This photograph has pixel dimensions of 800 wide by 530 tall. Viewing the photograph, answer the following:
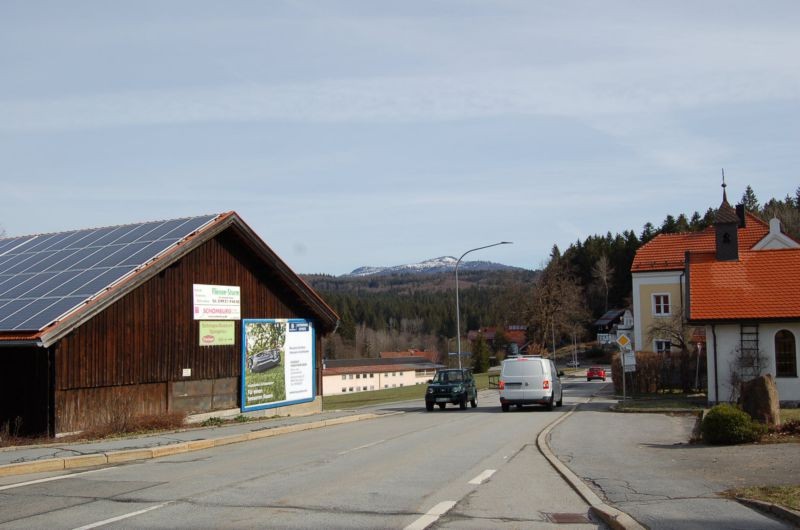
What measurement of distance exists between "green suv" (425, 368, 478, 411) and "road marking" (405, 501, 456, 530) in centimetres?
2377

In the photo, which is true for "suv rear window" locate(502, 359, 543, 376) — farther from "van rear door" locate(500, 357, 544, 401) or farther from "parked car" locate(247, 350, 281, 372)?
"parked car" locate(247, 350, 281, 372)

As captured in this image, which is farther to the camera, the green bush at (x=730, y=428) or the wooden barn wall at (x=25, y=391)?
the wooden barn wall at (x=25, y=391)

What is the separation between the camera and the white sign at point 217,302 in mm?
23859

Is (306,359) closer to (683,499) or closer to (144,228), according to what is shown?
(144,228)

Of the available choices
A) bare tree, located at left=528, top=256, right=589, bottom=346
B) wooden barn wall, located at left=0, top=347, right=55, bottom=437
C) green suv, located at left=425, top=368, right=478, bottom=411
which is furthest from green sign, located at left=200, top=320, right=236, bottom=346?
bare tree, located at left=528, top=256, right=589, bottom=346

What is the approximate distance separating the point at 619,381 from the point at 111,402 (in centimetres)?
2783

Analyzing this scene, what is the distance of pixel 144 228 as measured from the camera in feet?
85.1

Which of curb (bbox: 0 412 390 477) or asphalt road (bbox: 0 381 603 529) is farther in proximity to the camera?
curb (bbox: 0 412 390 477)

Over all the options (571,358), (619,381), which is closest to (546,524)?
(619,381)

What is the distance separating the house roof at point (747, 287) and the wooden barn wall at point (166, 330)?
16786 millimetres

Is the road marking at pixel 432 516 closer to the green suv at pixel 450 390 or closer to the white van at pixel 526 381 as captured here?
the white van at pixel 526 381

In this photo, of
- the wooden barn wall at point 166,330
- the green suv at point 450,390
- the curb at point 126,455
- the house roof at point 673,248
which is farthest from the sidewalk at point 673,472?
the house roof at point 673,248

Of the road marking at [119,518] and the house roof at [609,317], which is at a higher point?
the house roof at [609,317]

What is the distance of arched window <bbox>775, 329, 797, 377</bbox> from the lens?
96.4ft
